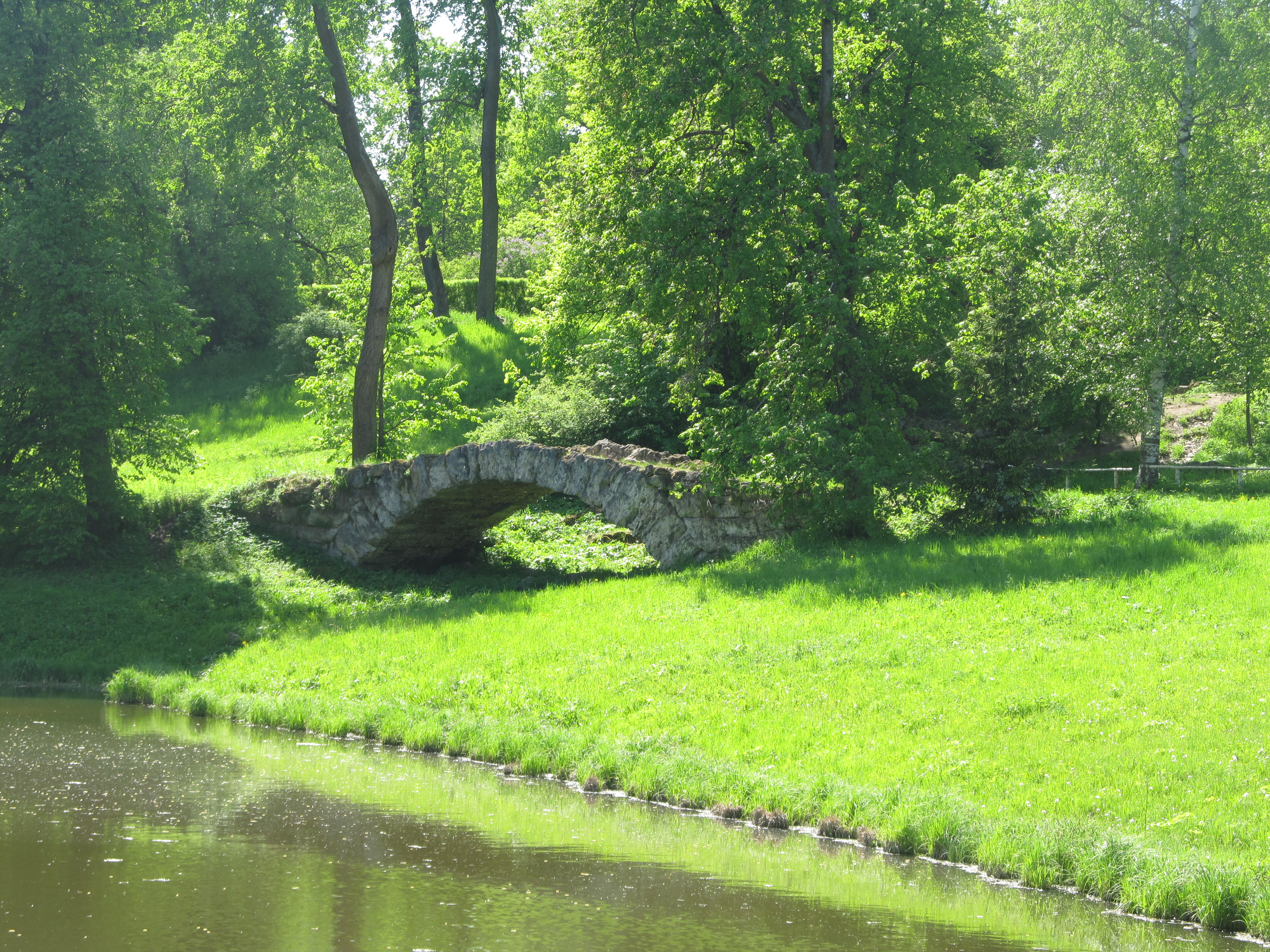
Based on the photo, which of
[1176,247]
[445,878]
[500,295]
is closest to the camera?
[445,878]

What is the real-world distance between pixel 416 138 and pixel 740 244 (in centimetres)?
1442

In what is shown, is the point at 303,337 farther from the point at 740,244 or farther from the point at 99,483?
the point at 740,244

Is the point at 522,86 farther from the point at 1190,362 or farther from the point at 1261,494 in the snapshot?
the point at 1261,494

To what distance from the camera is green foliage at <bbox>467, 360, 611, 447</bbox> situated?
25484 millimetres

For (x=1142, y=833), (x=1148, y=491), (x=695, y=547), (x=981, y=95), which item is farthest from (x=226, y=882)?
(x=981, y=95)

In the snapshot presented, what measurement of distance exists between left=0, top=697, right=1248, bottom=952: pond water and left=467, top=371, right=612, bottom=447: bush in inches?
567

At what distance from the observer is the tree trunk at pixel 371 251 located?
23.7 meters

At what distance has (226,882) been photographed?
7840mm

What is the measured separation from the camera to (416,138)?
30000 mm

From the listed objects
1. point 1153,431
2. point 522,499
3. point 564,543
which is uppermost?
point 1153,431

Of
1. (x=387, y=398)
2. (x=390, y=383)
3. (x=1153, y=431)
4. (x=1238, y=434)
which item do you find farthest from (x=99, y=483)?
(x=1238, y=434)

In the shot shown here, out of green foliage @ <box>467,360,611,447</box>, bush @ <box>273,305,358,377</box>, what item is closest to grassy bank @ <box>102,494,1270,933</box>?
green foliage @ <box>467,360,611,447</box>

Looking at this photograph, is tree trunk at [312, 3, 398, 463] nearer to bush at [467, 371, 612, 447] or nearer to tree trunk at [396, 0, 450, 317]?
bush at [467, 371, 612, 447]

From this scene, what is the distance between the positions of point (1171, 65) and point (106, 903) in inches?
918
